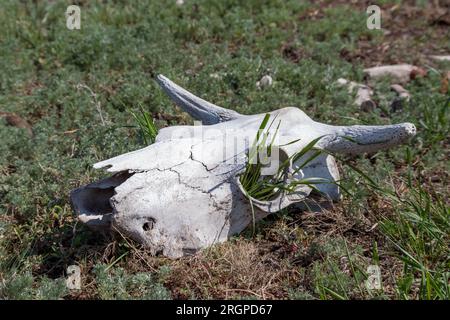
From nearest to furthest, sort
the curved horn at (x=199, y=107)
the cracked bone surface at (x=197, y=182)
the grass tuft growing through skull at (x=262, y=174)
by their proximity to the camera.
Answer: the cracked bone surface at (x=197, y=182), the grass tuft growing through skull at (x=262, y=174), the curved horn at (x=199, y=107)

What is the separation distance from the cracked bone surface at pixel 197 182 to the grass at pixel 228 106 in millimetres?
148

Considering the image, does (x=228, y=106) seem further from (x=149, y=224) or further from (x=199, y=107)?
(x=149, y=224)

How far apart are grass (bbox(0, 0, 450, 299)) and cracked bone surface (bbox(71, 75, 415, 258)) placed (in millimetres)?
148

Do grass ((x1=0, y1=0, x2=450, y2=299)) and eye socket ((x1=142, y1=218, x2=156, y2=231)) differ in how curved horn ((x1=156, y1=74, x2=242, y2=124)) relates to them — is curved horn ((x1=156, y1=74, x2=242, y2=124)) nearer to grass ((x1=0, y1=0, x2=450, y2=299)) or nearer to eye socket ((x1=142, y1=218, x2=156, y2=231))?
grass ((x1=0, y1=0, x2=450, y2=299))

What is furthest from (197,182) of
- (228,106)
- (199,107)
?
(228,106)

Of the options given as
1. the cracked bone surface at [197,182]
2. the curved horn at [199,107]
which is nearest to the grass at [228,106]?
the cracked bone surface at [197,182]

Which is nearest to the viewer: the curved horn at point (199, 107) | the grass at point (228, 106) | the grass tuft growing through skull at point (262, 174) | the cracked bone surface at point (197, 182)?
the cracked bone surface at point (197, 182)

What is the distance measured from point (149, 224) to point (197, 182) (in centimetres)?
36

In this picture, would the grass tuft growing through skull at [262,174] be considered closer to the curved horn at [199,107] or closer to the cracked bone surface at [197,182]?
the cracked bone surface at [197,182]

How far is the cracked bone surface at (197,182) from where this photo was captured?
168 inches

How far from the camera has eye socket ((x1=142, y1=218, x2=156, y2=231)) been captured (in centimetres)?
429

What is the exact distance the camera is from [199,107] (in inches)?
201

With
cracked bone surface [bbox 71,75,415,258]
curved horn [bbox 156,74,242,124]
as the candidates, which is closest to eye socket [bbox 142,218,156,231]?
cracked bone surface [bbox 71,75,415,258]

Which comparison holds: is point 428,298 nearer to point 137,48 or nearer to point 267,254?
point 267,254
